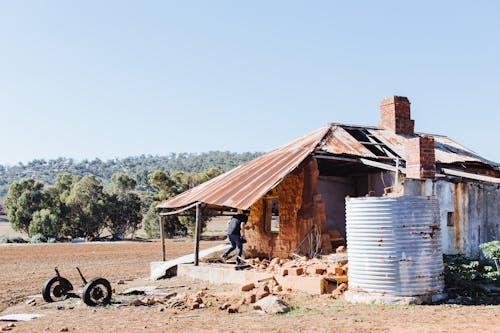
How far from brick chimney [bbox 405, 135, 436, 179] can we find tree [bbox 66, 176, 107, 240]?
3368cm

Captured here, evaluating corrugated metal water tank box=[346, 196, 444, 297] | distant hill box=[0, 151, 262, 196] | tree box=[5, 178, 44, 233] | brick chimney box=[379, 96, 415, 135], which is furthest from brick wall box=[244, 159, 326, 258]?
distant hill box=[0, 151, 262, 196]

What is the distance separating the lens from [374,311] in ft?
30.1

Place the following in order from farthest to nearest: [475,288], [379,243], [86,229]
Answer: [86,229] → [475,288] → [379,243]

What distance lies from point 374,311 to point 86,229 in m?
36.1

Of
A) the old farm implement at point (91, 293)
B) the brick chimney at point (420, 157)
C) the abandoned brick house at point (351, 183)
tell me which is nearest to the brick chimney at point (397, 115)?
the abandoned brick house at point (351, 183)

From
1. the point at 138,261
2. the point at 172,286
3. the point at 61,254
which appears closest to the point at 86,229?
the point at 61,254

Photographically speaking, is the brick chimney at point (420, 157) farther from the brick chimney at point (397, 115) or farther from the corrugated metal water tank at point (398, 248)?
the brick chimney at point (397, 115)

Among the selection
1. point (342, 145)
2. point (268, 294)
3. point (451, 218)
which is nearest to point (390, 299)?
point (268, 294)

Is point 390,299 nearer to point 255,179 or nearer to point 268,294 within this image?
point 268,294

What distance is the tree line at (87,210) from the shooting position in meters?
40.9

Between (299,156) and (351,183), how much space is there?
3.07 m

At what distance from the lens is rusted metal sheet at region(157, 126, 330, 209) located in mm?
13250

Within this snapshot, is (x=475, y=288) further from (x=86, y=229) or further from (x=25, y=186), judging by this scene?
(x=25, y=186)

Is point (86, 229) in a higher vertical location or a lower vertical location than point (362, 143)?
lower
